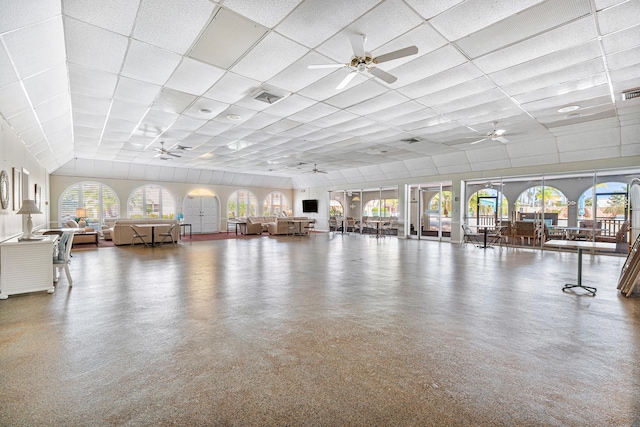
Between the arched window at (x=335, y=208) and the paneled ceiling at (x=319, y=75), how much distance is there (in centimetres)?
757

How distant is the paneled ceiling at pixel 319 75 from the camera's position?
10.5 ft

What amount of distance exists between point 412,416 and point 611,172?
10813 mm

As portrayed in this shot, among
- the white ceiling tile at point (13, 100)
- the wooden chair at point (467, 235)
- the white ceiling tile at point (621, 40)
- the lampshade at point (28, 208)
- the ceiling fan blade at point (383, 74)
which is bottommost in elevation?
the wooden chair at point (467, 235)

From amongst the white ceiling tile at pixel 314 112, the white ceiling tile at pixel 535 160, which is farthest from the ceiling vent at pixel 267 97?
the white ceiling tile at pixel 535 160

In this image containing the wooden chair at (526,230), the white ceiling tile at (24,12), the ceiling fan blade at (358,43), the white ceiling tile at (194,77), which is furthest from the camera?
the wooden chair at (526,230)

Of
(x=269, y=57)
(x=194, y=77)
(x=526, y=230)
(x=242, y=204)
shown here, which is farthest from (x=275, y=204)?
(x=269, y=57)

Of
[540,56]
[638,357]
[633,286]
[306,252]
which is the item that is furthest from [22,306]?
[633,286]

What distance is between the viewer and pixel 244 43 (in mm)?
3770

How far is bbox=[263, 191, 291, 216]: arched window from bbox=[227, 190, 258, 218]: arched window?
0.78 metres

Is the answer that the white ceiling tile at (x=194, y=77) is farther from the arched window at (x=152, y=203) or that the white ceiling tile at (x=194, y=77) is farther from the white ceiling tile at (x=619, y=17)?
the arched window at (x=152, y=203)

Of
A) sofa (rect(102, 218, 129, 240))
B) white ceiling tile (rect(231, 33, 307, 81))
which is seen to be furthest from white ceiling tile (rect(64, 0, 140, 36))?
sofa (rect(102, 218, 129, 240))

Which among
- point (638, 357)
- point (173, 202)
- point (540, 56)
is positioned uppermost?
point (540, 56)

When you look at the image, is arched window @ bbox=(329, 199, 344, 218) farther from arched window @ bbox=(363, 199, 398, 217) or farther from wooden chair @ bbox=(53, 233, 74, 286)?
wooden chair @ bbox=(53, 233, 74, 286)

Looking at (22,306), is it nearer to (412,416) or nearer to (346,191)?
(412,416)
